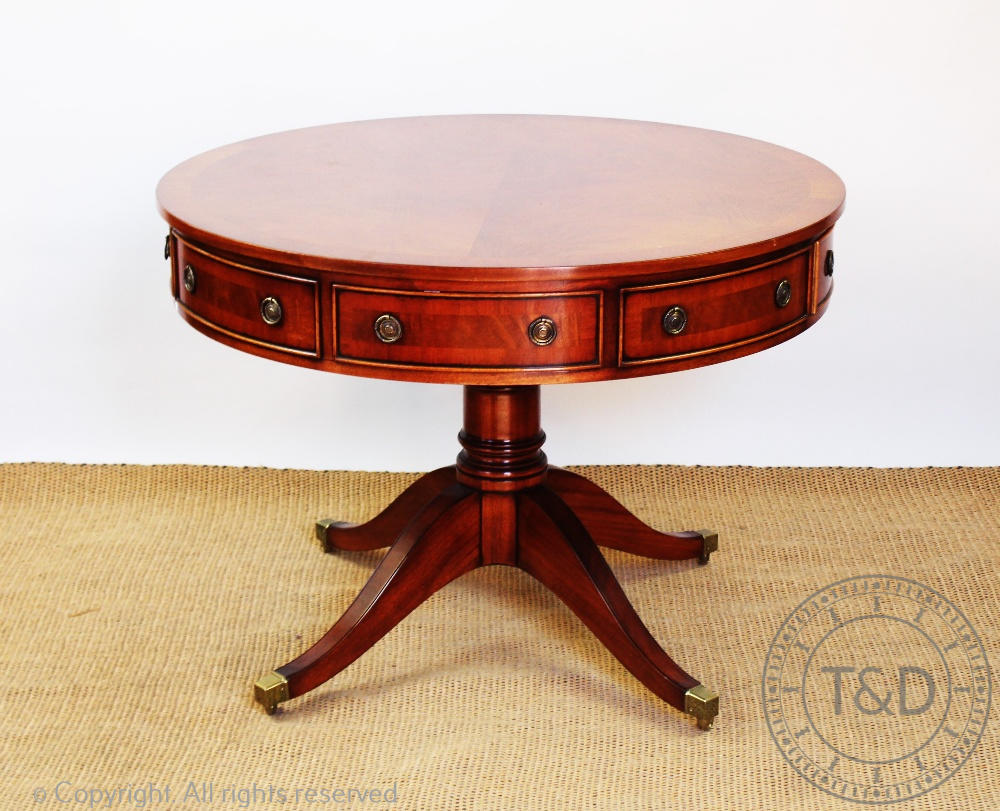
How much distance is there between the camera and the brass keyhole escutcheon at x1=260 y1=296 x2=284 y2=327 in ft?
6.82

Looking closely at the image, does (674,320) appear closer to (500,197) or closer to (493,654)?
(500,197)

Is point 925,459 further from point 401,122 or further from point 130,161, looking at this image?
point 130,161

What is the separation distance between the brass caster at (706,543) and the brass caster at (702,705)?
0.66 metres

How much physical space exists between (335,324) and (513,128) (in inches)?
37.9

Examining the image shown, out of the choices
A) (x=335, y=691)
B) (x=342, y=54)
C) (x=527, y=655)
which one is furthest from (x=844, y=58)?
(x=335, y=691)

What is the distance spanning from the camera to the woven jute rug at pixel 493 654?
7.59ft

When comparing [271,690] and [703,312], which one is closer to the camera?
[703,312]

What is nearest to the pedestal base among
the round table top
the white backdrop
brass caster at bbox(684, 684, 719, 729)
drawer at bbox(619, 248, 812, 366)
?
brass caster at bbox(684, 684, 719, 729)

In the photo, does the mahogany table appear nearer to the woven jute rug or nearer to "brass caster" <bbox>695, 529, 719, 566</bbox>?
the woven jute rug

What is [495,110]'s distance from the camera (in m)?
3.35

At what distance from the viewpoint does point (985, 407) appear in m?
3.57

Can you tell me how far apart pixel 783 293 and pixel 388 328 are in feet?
2.06

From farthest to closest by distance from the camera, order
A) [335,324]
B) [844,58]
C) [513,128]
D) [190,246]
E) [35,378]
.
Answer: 1. [35,378]
2. [844,58]
3. [513,128]
4. [190,246]
5. [335,324]

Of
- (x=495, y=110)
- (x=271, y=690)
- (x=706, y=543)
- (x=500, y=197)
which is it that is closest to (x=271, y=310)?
(x=500, y=197)
